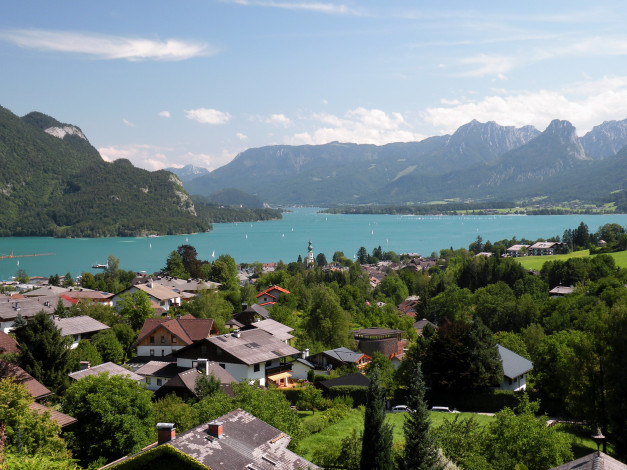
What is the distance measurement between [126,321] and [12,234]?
180037 millimetres

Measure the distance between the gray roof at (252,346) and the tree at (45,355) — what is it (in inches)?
241

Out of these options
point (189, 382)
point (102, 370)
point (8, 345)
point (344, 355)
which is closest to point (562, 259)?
point (344, 355)

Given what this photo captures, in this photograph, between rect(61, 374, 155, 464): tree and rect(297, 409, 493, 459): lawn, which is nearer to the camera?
rect(61, 374, 155, 464): tree

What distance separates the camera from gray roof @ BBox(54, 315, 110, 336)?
33.3 m

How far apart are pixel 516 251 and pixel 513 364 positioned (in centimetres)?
8420

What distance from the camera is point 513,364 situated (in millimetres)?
28125

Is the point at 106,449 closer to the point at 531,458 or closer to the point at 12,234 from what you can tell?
the point at 531,458

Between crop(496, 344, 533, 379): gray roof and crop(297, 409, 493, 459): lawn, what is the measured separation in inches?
150

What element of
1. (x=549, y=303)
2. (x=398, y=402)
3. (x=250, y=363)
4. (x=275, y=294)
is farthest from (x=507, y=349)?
(x=275, y=294)

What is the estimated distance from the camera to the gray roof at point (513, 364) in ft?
88.7

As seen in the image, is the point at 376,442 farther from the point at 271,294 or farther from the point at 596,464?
the point at 271,294

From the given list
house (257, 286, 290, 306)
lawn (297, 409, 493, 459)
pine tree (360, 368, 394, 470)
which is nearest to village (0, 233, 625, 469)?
lawn (297, 409, 493, 459)

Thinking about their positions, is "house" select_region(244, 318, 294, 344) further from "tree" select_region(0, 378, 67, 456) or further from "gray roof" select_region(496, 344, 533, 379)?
"tree" select_region(0, 378, 67, 456)

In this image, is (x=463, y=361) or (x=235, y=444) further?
(x=463, y=361)
